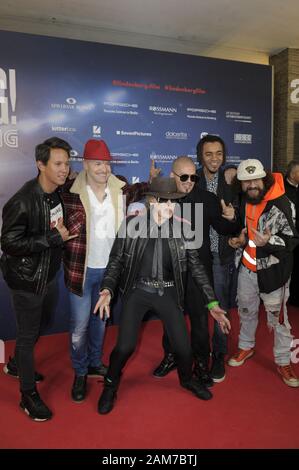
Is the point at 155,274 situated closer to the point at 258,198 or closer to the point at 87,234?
the point at 87,234

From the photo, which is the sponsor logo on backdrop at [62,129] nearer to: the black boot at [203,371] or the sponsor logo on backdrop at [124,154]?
the sponsor logo on backdrop at [124,154]

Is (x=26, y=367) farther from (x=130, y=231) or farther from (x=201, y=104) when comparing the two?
(x=201, y=104)

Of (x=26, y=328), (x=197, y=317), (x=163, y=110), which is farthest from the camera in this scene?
(x=163, y=110)

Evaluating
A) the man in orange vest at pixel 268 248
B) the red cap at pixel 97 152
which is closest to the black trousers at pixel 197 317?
the man in orange vest at pixel 268 248

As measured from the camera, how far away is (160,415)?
2.69m

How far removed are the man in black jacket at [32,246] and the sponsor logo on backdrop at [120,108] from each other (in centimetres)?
194

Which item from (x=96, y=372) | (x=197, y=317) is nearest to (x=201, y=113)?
(x=197, y=317)

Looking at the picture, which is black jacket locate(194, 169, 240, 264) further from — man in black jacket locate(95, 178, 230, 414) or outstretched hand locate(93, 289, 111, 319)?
outstretched hand locate(93, 289, 111, 319)

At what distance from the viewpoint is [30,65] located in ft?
12.9

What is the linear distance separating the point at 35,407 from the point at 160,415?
2.95 ft

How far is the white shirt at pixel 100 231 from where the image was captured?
9.29ft

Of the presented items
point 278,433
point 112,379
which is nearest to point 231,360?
point 278,433

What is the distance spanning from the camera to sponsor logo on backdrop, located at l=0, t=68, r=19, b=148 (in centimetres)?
386

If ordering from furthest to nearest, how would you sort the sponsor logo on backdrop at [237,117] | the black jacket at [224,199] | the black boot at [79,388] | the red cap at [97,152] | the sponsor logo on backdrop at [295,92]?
1. the sponsor logo on backdrop at [295,92]
2. the sponsor logo on backdrop at [237,117]
3. the black jacket at [224,199]
4. the black boot at [79,388]
5. the red cap at [97,152]
